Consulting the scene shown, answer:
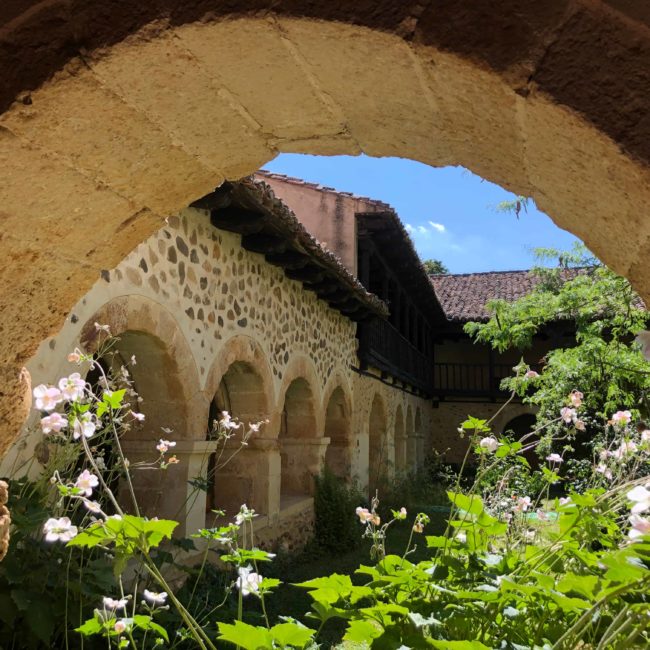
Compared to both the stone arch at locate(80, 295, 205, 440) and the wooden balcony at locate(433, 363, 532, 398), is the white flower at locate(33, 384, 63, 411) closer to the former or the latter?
the stone arch at locate(80, 295, 205, 440)

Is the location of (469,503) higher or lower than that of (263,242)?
lower

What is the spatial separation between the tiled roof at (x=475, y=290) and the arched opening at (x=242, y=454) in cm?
1177

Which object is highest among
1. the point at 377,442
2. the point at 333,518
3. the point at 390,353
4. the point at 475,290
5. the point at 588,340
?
the point at 475,290

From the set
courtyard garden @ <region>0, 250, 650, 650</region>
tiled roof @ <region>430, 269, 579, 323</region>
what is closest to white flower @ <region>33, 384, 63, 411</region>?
courtyard garden @ <region>0, 250, 650, 650</region>

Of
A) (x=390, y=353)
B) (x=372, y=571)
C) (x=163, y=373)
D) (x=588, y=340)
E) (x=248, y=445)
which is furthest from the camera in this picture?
(x=390, y=353)

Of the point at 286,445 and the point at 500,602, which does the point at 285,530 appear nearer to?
the point at 286,445

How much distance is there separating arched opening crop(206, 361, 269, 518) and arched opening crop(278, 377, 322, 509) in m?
1.48

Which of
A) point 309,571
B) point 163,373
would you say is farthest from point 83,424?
point 309,571

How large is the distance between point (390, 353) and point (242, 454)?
6.42 meters

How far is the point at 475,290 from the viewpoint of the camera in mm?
19719

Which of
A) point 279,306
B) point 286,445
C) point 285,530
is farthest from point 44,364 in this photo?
point 286,445

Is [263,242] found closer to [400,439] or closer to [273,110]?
[273,110]

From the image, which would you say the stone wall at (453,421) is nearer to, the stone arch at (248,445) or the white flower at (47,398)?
the stone arch at (248,445)

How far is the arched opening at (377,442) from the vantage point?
449 inches
